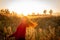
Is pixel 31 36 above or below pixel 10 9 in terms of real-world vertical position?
below

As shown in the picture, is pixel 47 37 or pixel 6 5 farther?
pixel 6 5

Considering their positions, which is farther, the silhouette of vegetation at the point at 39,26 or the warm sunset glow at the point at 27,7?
the warm sunset glow at the point at 27,7

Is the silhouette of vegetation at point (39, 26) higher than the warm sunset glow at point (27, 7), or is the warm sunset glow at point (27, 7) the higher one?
the warm sunset glow at point (27, 7)

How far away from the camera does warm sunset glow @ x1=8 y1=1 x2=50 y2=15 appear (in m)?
2.55

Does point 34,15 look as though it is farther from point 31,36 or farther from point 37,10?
point 31,36

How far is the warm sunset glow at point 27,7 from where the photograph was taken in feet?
8.38

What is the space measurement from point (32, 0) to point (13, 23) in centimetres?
56

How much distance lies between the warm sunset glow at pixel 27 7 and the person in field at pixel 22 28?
0.44ft

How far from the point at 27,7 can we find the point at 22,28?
0.40 metres

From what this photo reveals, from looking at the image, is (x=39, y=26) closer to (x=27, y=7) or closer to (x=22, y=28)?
(x=22, y=28)

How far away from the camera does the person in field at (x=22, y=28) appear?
250 centimetres

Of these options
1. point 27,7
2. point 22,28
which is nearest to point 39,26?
point 22,28

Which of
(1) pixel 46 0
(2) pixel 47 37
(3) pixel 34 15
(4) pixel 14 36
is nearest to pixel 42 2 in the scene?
(1) pixel 46 0

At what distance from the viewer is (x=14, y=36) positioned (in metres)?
2.50
